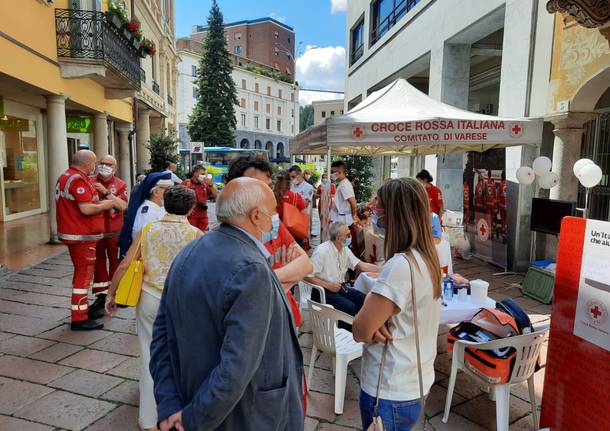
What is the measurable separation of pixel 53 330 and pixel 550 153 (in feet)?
23.1

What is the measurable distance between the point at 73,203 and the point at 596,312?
4189 mm

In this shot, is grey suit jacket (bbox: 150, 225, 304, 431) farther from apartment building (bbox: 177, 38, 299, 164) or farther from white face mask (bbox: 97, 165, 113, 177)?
apartment building (bbox: 177, 38, 299, 164)

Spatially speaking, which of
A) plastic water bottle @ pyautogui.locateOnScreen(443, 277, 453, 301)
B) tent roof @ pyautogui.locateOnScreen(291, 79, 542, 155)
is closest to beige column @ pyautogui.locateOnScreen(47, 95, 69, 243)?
tent roof @ pyautogui.locateOnScreen(291, 79, 542, 155)

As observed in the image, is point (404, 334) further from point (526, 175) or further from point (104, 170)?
point (526, 175)

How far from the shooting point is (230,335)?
1167 millimetres

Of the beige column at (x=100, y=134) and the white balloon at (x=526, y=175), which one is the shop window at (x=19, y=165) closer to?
the beige column at (x=100, y=134)

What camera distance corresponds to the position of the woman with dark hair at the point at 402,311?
164cm

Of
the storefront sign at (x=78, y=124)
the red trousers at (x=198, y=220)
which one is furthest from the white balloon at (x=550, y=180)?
the storefront sign at (x=78, y=124)

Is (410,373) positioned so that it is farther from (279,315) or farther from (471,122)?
(471,122)

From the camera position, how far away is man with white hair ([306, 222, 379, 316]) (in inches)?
151

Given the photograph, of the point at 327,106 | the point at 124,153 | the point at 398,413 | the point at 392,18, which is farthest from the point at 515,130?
the point at 327,106

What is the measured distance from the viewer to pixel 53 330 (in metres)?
4.18

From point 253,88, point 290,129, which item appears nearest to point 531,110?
point 253,88

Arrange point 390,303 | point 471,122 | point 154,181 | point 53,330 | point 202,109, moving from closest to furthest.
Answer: point 390,303 → point 154,181 → point 53,330 → point 471,122 → point 202,109
